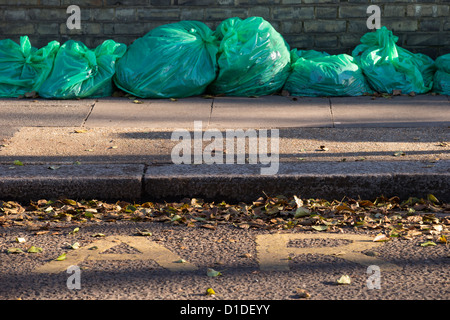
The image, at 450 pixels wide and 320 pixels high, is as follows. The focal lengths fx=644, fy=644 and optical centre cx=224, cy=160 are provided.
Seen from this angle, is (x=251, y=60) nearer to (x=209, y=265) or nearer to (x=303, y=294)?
(x=209, y=265)

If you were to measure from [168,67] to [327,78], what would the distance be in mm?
1762

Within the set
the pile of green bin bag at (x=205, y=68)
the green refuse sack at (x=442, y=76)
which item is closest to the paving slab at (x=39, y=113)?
the pile of green bin bag at (x=205, y=68)

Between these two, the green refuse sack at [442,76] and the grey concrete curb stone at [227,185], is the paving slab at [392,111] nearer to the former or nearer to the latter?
the green refuse sack at [442,76]

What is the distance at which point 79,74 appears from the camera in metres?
7.11

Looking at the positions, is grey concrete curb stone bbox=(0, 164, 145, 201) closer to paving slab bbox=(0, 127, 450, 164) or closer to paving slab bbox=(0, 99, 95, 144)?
paving slab bbox=(0, 127, 450, 164)

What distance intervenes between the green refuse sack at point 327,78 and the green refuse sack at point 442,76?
2.64ft

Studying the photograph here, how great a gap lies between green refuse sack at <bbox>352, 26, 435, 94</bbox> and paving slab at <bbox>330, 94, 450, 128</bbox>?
208 mm

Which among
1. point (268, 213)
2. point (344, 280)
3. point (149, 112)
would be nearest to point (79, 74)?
point (149, 112)

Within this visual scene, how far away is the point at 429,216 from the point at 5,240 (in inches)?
102

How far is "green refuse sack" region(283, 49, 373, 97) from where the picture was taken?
23.5 ft

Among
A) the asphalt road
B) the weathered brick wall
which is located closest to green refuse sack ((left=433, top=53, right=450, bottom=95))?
the weathered brick wall

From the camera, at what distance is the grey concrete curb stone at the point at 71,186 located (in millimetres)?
4426

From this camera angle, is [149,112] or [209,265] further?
[149,112]

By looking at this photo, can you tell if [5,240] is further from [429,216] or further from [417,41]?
[417,41]
